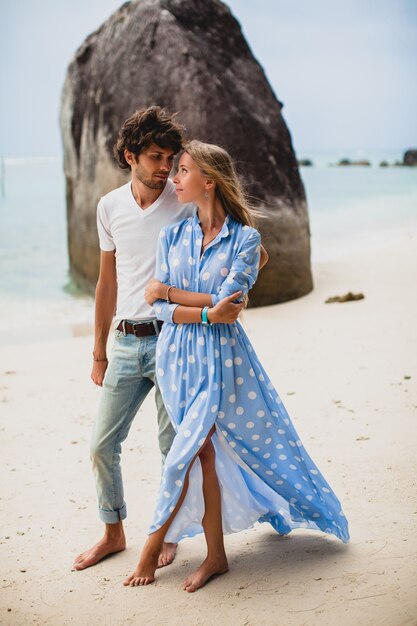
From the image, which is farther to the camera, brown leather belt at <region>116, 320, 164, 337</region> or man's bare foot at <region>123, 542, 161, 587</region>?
brown leather belt at <region>116, 320, 164, 337</region>

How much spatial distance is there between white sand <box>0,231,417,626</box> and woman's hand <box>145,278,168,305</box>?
91 cm

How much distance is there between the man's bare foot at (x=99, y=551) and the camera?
2812 millimetres

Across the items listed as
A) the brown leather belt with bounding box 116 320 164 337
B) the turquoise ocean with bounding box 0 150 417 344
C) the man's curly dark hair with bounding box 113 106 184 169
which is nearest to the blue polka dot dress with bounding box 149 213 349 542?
the brown leather belt with bounding box 116 320 164 337

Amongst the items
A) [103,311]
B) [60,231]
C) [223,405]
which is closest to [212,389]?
[223,405]

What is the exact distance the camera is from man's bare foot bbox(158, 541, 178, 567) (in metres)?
2.78

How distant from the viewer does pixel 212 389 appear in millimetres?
2520

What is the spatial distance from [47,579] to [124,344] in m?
0.83

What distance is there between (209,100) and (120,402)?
4881mm

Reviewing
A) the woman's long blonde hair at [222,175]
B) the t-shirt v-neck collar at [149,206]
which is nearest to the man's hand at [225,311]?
the woman's long blonde hair at [222,175]

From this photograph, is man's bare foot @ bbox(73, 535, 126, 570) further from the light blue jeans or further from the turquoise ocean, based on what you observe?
the turquoise ocean

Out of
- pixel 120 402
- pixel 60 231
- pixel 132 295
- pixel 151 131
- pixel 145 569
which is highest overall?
pixel 151 131

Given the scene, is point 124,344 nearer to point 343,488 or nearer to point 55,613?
point 55,613

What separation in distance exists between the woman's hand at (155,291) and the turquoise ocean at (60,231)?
4.33 metres

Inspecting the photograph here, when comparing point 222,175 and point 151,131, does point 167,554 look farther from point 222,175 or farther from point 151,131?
point 151,131
